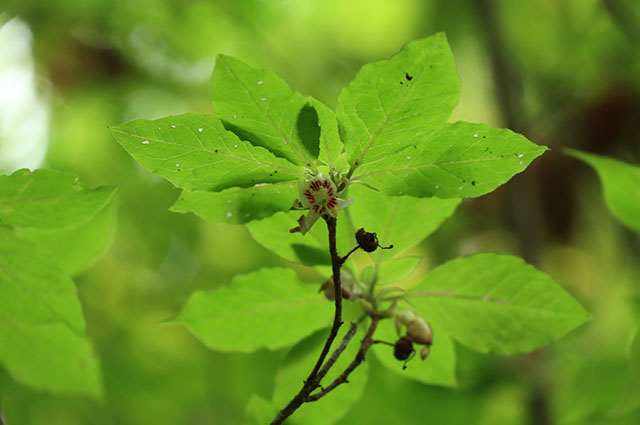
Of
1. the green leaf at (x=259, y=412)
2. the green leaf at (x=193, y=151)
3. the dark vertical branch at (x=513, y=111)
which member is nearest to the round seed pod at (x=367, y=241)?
the green leaf at (x=193, y=151)

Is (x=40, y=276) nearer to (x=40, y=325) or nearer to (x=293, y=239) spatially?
(x=40, y=325)

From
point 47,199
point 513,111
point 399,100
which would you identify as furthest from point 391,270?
point 513,111

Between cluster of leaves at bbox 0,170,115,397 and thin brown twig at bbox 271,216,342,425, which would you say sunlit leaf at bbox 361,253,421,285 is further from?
cluster of leaves at bbox 0,170,115,397

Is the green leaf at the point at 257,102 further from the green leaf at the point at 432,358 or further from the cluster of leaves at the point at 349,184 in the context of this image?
the green leaf at the point at 432,358

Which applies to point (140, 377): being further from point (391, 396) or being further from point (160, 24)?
point (160, 24)

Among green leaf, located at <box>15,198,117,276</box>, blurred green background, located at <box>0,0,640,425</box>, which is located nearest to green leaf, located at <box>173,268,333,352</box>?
green leaf, located at <box>15,198,117,276</box>

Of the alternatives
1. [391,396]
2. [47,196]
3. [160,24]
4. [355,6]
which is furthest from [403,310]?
[355,6]
